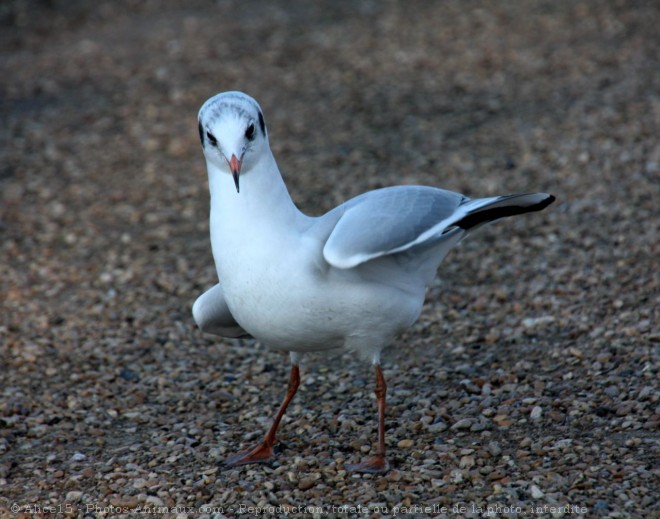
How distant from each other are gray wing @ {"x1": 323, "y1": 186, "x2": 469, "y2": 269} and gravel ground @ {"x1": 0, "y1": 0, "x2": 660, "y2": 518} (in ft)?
2.95

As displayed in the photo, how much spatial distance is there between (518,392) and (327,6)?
6937mm

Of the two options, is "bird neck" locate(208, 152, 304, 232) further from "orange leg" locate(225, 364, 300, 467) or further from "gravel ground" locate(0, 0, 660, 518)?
"gravel ground" locate(0, 0, 660, 518)

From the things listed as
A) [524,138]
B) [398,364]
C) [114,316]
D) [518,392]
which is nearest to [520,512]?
[518,392]

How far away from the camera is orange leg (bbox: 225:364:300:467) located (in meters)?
3.79

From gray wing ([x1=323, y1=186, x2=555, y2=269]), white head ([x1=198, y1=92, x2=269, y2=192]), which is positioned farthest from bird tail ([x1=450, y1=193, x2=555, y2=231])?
white head ([x1=198, y1=92, x2=269, y2=192])

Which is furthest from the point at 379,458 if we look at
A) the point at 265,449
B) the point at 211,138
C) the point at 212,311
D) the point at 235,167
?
the point at 211,138

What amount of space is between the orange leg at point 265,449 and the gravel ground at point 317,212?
0.07 m

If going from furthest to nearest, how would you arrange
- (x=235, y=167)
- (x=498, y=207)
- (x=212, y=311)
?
1. (x=212, y=311)
2. (x=498, y=207)
3. (x=235, y=167)

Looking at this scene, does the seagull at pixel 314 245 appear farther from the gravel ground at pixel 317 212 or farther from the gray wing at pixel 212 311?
the gravel ground at pixel 317 212

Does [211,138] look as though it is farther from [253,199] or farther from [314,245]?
[314,245]

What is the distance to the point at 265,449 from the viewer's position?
3838 mm

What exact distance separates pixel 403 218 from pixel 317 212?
9.69ft

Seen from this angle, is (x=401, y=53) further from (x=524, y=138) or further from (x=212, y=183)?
(x=212, y=183)

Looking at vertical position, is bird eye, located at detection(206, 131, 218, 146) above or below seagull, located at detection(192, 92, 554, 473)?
above
